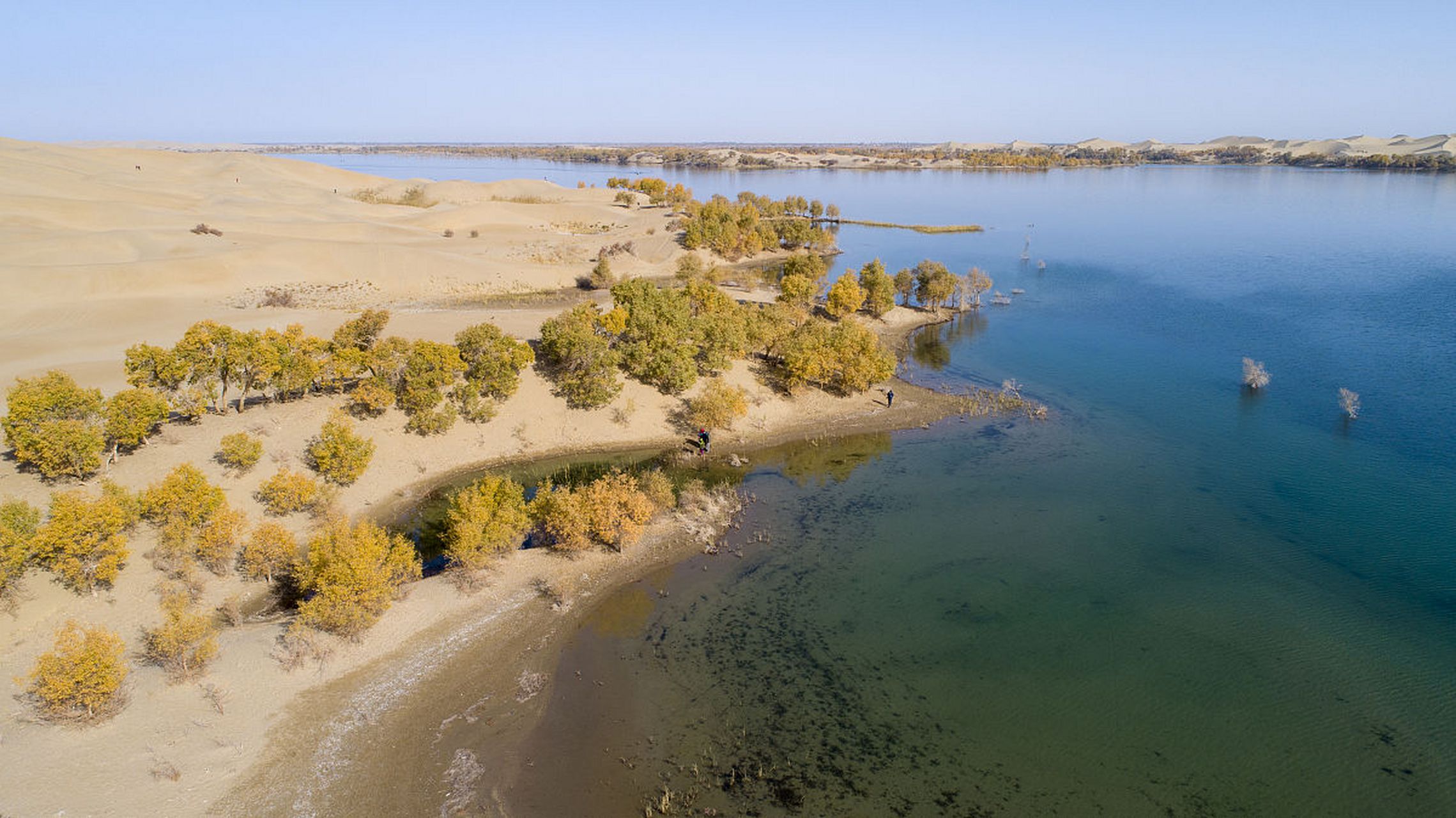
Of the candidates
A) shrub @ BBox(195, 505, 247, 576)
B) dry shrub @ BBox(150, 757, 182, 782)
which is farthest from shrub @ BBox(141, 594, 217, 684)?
shrub @ BBox(195, 505, 247, 576)

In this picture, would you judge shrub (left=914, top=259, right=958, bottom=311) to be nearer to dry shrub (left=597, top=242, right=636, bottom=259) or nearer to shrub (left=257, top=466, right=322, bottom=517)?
dry shrub (left=597, top=242, right=636, bottom=259)

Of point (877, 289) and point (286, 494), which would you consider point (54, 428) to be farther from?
point (877, 289)

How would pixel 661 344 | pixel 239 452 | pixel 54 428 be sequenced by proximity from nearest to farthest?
pixel 54 428 < pixel 239 452 < pixel 661 344

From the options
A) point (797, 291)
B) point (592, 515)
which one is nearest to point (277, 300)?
point (797, 291)

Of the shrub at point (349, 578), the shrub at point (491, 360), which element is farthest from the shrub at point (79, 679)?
the shrub at point (491, 360)

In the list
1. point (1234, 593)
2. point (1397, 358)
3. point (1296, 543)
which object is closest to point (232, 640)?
point (1234, 593)
